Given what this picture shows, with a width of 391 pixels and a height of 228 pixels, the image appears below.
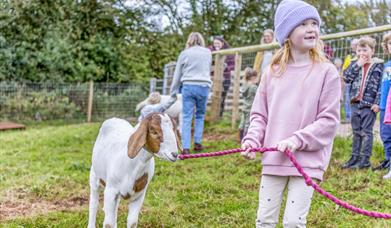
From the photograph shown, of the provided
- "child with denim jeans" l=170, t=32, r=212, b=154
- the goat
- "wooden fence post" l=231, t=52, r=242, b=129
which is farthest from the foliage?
the goat

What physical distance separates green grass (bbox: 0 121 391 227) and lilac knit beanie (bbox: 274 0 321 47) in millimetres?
1715

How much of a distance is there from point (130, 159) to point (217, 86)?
671cm

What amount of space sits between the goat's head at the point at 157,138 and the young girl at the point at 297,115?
0.54 metres

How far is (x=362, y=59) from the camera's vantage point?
5352 mm

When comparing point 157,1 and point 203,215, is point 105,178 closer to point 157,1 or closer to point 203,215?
point 203,215

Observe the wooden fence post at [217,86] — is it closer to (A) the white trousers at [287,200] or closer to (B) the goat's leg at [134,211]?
(B) the goat's leg at [134,211]

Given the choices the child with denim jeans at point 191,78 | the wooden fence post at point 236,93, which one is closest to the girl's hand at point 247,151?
the child with denim jeans at point 191,78

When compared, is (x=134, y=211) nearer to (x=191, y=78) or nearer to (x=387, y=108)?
(x=387, y=108)

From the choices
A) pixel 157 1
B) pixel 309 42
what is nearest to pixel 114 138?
pixel 309 42

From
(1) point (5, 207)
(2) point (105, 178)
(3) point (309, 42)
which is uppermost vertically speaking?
(3) point (309, 42)

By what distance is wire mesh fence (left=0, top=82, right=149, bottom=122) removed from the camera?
13578 mm

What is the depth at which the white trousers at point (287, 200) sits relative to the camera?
8.61 feet

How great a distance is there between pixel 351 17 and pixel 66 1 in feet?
38.0

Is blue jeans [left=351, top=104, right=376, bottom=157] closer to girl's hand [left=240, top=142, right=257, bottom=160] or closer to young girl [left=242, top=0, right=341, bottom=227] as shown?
young girl [left=242, top=0, right=341, bottom=227]
